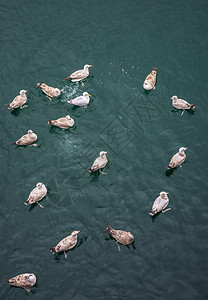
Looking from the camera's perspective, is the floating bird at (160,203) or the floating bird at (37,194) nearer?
the floating bird at (160,203)

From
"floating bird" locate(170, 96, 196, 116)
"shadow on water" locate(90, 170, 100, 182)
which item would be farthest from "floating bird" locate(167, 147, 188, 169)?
"shadow on water" locate(90, 170, 100, 182)

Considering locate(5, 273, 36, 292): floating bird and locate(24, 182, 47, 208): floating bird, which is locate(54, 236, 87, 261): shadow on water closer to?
locate(5, 273, 36, 292): floating bird

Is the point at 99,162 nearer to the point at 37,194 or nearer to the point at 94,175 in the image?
the point at 94,175

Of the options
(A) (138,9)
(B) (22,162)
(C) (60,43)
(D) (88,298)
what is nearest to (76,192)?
(B) (22,162)

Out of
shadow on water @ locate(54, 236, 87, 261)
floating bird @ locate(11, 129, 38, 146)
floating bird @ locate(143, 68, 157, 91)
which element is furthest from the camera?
floating bird @ locate(143, 68, 157, 91)

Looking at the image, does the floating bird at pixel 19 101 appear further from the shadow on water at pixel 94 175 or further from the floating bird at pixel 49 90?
the shadow on water at pixel 94 175

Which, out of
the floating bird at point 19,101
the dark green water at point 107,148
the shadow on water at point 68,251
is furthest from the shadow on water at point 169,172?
the floating bird at point 19,101

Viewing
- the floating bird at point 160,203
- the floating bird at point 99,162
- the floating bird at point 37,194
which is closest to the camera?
the floating bird at point 160,203
